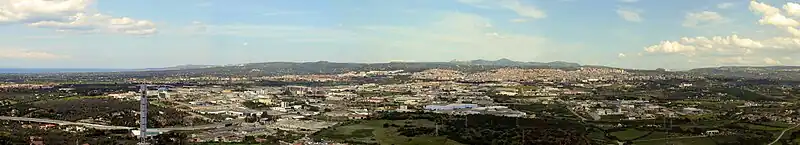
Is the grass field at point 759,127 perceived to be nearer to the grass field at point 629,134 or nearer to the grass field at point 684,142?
the grass field at point 684,142

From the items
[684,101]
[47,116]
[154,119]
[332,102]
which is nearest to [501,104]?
[332,102]

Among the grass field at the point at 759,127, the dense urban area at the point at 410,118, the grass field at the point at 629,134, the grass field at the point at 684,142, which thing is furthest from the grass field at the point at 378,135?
the grass field at the point at 759,127

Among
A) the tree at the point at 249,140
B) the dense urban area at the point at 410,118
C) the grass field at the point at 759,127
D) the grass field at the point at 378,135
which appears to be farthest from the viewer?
the grass field at the point at 759,127

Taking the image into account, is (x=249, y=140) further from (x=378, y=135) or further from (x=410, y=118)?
(x=410, y=118)

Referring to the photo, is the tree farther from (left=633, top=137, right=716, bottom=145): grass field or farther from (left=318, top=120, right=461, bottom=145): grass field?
(left=633, top=137, right=716, bottom=145): grass field

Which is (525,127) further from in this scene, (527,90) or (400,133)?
(527,90)

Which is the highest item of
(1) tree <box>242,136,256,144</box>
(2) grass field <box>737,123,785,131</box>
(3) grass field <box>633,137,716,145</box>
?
(2) grass field <box>737,123,785,131</box>

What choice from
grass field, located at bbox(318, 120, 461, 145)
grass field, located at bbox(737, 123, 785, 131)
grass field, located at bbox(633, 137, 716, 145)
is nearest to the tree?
grass field, located at bbox(318, 120, 461, 145)

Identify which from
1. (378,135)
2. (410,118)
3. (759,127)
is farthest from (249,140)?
(759,127)
